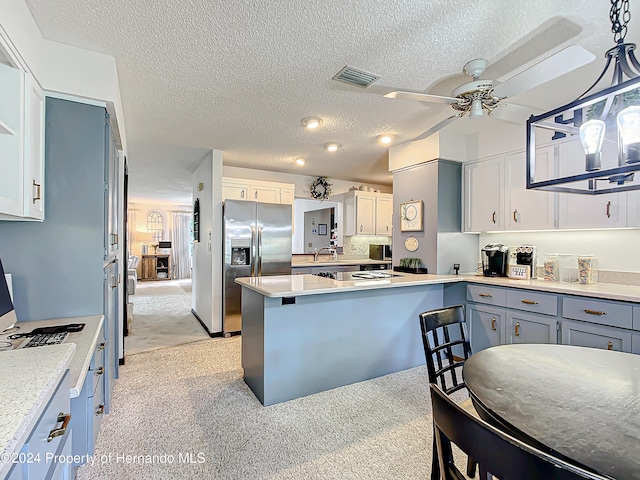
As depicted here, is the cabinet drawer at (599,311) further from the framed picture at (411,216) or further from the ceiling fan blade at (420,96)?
the ceiling fan blade at (420,96)

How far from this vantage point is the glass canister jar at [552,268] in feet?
9.89

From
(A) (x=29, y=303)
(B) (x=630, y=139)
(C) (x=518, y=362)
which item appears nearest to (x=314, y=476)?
(C) (x=518, y=362)

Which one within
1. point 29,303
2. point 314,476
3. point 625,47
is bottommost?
point 314,476

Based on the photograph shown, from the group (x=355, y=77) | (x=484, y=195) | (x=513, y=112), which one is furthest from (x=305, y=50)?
(x=484, y=195)

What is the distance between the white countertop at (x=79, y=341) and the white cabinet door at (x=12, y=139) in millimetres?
654

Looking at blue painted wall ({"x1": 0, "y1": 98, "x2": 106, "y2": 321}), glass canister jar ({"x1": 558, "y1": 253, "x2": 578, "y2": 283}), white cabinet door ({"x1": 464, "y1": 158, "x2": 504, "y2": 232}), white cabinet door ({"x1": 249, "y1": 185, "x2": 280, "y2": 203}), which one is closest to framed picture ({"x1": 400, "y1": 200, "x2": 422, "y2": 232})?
white cabinet door ({"x1": 464, "y1": 158, "x2": 504, "y2": 232})

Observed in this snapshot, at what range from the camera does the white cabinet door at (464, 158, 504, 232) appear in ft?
11.2

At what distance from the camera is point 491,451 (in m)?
0.65

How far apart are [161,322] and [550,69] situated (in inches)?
212

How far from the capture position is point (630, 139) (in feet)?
4.05

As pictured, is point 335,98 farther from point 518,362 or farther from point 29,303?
point 29,303

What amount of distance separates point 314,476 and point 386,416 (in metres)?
0.76

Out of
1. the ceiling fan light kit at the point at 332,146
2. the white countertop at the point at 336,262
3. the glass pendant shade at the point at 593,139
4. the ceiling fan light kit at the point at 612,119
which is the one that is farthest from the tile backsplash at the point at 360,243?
the glass pendant shade at the point at 593,139

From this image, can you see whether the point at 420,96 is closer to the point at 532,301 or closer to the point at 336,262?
the point at 532,301
